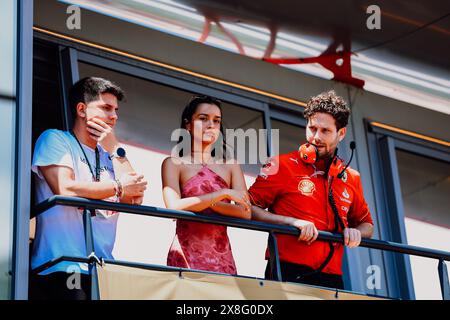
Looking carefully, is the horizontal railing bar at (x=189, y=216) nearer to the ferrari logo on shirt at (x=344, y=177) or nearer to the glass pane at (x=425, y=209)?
the ferrari logo on shirt at (x=344, y=177)

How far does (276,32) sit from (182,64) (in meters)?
0.80

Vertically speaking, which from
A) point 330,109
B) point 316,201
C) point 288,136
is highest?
point 288,136

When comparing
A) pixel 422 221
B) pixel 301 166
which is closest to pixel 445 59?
pixel 422 221

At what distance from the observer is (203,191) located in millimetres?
6156

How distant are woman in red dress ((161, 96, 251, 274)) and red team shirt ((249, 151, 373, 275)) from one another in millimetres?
259

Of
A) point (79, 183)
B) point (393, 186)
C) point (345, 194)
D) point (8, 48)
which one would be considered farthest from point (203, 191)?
point (393, 186)

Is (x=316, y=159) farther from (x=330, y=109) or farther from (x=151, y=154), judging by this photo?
(x=151, y=154)

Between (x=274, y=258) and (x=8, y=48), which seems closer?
(x=8, y=48)

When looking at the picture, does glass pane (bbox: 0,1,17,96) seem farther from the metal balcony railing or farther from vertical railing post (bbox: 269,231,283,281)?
vertical railing post (bbox: 269,231,283,281)

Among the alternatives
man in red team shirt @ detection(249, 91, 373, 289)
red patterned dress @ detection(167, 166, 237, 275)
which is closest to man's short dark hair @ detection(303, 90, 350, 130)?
man in red team shirt @ detection(249, 91, 373, 289)

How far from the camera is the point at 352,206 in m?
6.79

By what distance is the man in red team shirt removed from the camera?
20.7 ft

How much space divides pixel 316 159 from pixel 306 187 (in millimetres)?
193

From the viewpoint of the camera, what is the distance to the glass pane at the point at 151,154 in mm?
7562
